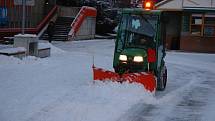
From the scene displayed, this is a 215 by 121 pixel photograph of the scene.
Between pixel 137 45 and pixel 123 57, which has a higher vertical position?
pixel 137 45

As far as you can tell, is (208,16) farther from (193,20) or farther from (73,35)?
(73,35)

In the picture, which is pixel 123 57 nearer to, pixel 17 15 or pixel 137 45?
pixel 137 45

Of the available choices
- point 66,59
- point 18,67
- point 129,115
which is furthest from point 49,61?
point 129,115

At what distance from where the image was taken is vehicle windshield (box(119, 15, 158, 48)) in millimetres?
15273

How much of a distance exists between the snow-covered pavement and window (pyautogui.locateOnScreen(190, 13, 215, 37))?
17.0m

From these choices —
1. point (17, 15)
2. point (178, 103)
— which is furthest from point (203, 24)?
point (178, 103)

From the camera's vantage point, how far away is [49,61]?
22953mm

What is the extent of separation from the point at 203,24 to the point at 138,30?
2284 centimetres

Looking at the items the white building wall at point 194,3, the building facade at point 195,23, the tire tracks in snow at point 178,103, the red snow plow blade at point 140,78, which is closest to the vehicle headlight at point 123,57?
the red snow plow blade at point 140,78

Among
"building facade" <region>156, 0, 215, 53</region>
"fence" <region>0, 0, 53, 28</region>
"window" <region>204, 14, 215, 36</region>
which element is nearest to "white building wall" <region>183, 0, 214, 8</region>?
"building facade" <region>156, 0, 215, 53</region>

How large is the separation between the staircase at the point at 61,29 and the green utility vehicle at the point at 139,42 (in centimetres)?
2589

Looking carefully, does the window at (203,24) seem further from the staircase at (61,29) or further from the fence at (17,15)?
the fence at (17,15)

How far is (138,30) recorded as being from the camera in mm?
15312

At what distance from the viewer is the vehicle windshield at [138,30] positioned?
1527 cm
